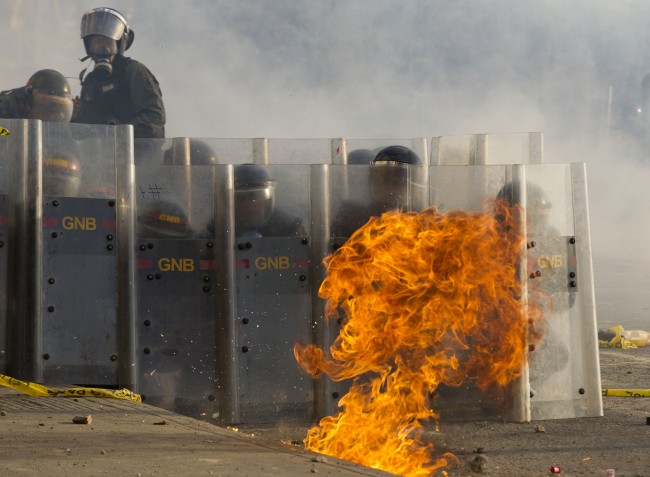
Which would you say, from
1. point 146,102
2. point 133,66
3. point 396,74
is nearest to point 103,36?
point 133,66

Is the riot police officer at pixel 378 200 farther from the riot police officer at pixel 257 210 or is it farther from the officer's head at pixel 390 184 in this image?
the riot police officer at pixel 257 210

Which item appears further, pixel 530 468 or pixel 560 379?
pixel 560 379

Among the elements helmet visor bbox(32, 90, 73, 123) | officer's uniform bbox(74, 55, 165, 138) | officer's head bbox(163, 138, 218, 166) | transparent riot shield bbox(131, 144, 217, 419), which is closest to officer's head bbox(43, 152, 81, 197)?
transparent riot shield bbox(131, 144, 217, 419)

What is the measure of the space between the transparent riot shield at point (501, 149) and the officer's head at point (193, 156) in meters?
2.53

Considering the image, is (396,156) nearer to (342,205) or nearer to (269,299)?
(342,205)

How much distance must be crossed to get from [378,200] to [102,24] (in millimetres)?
5496

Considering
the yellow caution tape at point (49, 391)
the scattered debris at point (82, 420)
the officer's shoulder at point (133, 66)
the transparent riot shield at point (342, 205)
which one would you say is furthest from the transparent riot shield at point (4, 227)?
the officer's shoulder at point (133, 66)

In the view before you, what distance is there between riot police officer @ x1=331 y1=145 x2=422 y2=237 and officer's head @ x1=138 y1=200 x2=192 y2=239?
138 cm

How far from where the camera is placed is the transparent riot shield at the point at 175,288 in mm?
9469

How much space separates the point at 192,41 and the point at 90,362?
772 inches

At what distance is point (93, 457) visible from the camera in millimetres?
5844

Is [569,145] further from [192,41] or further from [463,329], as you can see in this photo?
[463,329]

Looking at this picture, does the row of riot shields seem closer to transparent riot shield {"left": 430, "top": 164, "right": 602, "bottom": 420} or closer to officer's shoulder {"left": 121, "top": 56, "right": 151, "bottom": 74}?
transparent riot shield {"left": 430, "top": 164, "right": 602, "bottom": 420}

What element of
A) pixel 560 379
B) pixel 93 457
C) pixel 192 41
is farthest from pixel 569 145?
pixel 93 457
